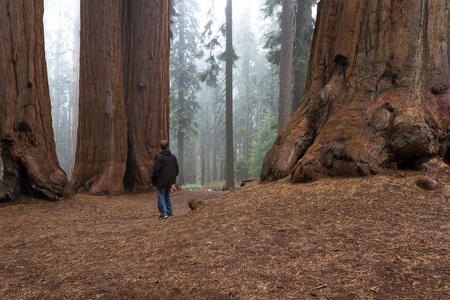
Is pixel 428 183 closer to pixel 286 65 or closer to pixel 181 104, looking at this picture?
pixel 286 65

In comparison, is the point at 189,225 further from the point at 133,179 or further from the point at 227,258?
the point at 133,179

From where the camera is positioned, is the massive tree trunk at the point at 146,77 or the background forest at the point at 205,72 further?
the background forest at the point at 205,72

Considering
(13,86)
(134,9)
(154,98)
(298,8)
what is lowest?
(13,86)

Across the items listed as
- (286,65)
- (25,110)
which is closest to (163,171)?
(25,110)

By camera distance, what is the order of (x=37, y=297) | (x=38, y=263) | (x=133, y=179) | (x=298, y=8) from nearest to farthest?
(x=37, y=297), (x=38, y=263), (x=133, y=179), (x=298, y=8)

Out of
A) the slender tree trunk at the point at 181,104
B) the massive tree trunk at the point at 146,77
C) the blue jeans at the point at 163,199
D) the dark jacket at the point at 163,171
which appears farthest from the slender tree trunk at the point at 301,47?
the slender tree trunk at the point at 181,104

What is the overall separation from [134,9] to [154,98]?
3629 millimetres

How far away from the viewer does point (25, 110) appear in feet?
19.4

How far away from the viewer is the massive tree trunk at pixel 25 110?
549cm

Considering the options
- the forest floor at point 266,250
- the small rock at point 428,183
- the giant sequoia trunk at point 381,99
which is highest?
the giant sequoia trunk at point 381,99

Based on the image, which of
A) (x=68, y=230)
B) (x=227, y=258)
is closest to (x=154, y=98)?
(x=68, y=230)

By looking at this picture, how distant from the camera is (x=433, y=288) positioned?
5.84 feet

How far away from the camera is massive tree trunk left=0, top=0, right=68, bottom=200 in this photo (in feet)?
18.0

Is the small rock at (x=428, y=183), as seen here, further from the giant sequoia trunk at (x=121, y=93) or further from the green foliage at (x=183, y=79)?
the green foliage at (x=183, y=79)
